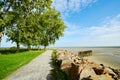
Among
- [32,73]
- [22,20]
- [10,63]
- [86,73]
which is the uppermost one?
[22,20]

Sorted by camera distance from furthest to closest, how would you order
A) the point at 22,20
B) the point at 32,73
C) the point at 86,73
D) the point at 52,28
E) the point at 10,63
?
1. the point at 52,28
2. the point at 22,20
3. the point at 10,63
4. the point at 32,73
5. the point at 86,73

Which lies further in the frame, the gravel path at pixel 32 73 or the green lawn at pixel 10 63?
the green lawn at pixel 10 63

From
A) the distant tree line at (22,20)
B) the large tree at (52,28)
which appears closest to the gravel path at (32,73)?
the distant tree line at (22,20)

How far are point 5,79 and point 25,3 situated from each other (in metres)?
37.0

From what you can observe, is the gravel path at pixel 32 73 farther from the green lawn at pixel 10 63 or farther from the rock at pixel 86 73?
the rock at pixel 86 73

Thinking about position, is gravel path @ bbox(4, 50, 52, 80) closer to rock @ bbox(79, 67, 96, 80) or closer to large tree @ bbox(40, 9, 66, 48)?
rock @ bbox(79, 67, 96, 80)

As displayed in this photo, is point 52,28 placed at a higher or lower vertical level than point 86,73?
higher

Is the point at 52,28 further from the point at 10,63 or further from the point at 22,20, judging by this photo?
the point at 10,63

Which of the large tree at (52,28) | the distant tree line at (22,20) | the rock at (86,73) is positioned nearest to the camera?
the rock at (86,73)

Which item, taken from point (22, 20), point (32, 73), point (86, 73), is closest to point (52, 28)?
point (22, 20)

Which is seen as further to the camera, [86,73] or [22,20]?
[22,20]

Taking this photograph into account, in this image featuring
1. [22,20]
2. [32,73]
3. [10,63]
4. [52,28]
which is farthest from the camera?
[52,28]

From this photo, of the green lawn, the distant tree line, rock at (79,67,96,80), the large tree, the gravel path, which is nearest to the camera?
rock at (79,67,96,80)

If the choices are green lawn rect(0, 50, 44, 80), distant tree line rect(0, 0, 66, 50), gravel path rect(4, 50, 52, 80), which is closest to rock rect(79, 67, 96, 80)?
gravel path rect(4, 50, 52, 80)
